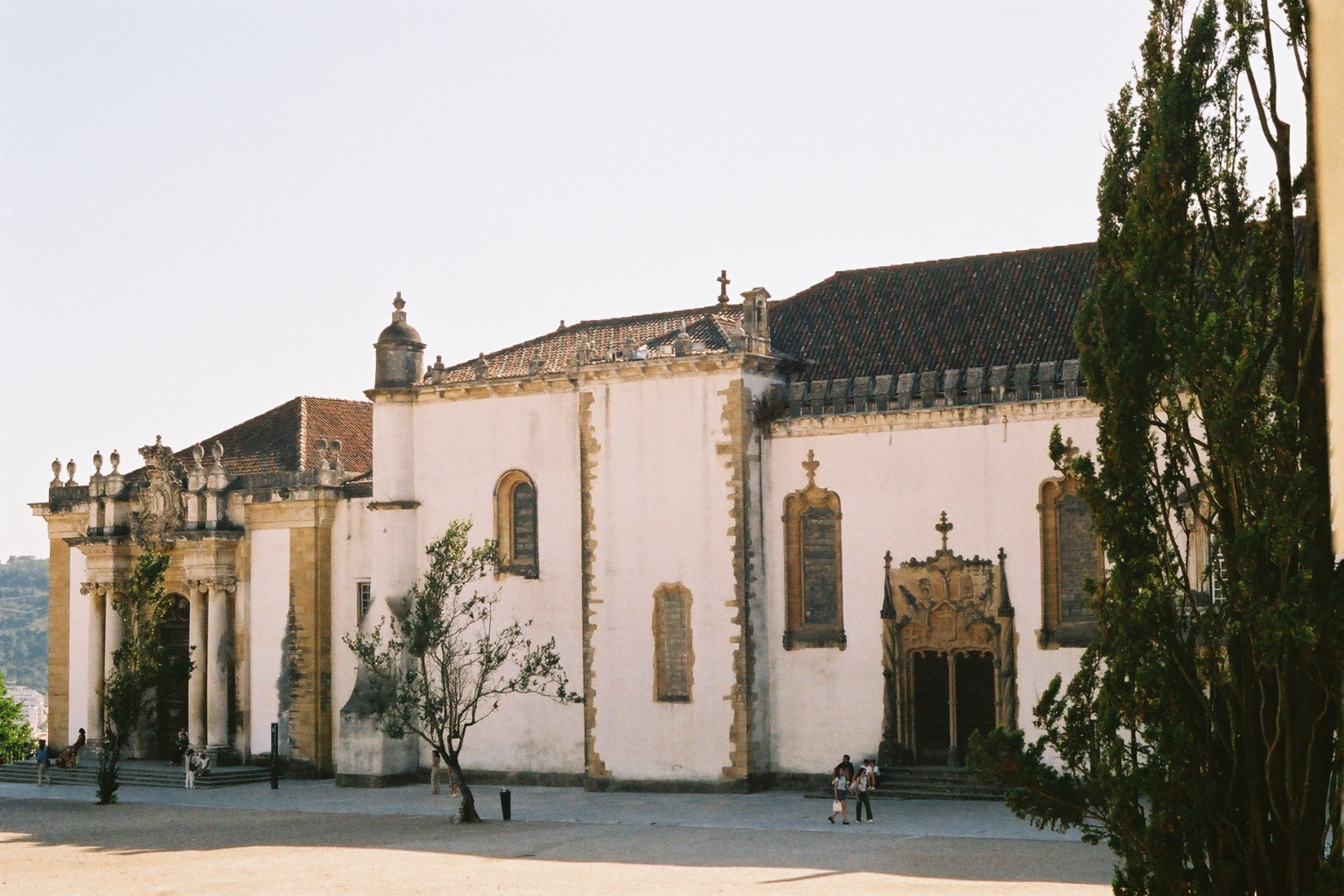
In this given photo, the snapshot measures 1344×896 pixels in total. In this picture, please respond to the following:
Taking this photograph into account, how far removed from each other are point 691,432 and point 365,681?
10014 mm

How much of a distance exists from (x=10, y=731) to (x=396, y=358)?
34.2m

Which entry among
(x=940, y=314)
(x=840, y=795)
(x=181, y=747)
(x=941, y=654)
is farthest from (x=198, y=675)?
(x=940, y=314)

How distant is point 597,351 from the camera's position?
125 feet

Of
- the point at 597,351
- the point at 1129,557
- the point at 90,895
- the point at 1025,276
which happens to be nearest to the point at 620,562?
the point at 597,351

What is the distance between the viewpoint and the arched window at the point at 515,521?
124 feet

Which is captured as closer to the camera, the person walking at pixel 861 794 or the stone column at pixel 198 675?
the person walking at pixel 861 794

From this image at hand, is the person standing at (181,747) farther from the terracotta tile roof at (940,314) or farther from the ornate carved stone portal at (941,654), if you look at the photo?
the ornate carved stone portal at (941,654)

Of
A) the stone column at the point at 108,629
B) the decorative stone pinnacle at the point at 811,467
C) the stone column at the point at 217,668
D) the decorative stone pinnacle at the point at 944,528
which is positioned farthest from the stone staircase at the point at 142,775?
the decorative stone pinnacle at the point at 944,528

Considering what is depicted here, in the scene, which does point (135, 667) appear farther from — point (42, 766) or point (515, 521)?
point (515, 521)

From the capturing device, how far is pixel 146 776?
41312 mm

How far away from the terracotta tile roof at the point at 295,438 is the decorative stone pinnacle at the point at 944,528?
54.0ft

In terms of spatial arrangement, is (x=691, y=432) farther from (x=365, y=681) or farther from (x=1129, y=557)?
(x=1129, y=557)

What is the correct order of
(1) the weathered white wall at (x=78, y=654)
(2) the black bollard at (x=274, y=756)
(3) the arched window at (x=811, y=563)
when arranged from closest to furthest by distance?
(3) the arched window at (x=811, y=563) → (2) the black bollard at (x=274, y=756) → (1) the weathered white wall at (x=78, y=654)

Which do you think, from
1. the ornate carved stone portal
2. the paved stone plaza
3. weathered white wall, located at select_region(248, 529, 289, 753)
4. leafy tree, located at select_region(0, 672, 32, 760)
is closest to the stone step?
weathered white wall, located at select_region(248, 529, 289, 753)
